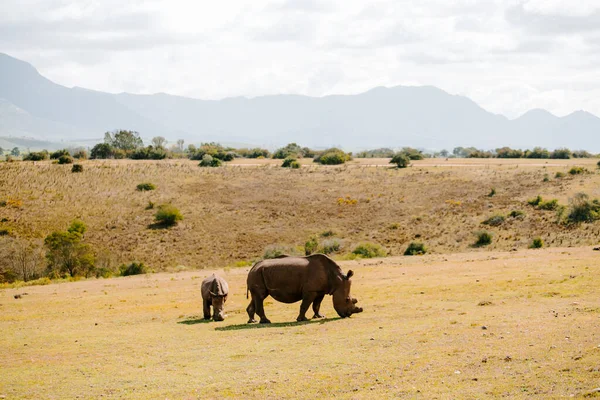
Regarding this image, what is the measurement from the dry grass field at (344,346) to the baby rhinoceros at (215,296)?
66 centimetres

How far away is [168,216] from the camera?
239ft

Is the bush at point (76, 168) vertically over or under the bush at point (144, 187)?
over

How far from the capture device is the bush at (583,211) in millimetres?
62094

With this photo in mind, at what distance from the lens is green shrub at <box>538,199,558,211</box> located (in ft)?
226

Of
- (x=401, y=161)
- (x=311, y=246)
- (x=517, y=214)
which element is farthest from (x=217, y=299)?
(x=401, y=161)

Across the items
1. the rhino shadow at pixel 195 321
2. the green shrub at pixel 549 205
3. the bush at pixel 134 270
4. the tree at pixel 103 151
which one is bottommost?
the bush at pixel 134 270

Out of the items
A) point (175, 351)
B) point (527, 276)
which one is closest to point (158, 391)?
A: point (175, 351)

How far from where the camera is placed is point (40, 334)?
2183cm

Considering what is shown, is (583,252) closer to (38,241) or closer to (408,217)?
(408,217)

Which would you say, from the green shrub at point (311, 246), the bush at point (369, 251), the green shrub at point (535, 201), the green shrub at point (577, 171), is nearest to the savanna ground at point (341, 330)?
the green shrub at point (311, 246)

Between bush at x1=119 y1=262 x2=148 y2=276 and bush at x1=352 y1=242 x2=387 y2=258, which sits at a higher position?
→ bush at x1=352 y1=242 x2=387 y2=258

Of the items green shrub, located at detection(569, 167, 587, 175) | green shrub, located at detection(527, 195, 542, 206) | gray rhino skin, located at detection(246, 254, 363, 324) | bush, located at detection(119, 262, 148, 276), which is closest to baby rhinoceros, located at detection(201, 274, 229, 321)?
gray rhino skin, located at detection(246, 254, 363, 324)

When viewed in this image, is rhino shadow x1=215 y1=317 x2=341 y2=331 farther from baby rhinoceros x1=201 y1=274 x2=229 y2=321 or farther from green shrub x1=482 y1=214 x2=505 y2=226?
green shrub x1=482 y1=214 x2=505 y2=226

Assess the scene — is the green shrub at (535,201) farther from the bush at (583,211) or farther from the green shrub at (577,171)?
the green shrub at (577,171)
